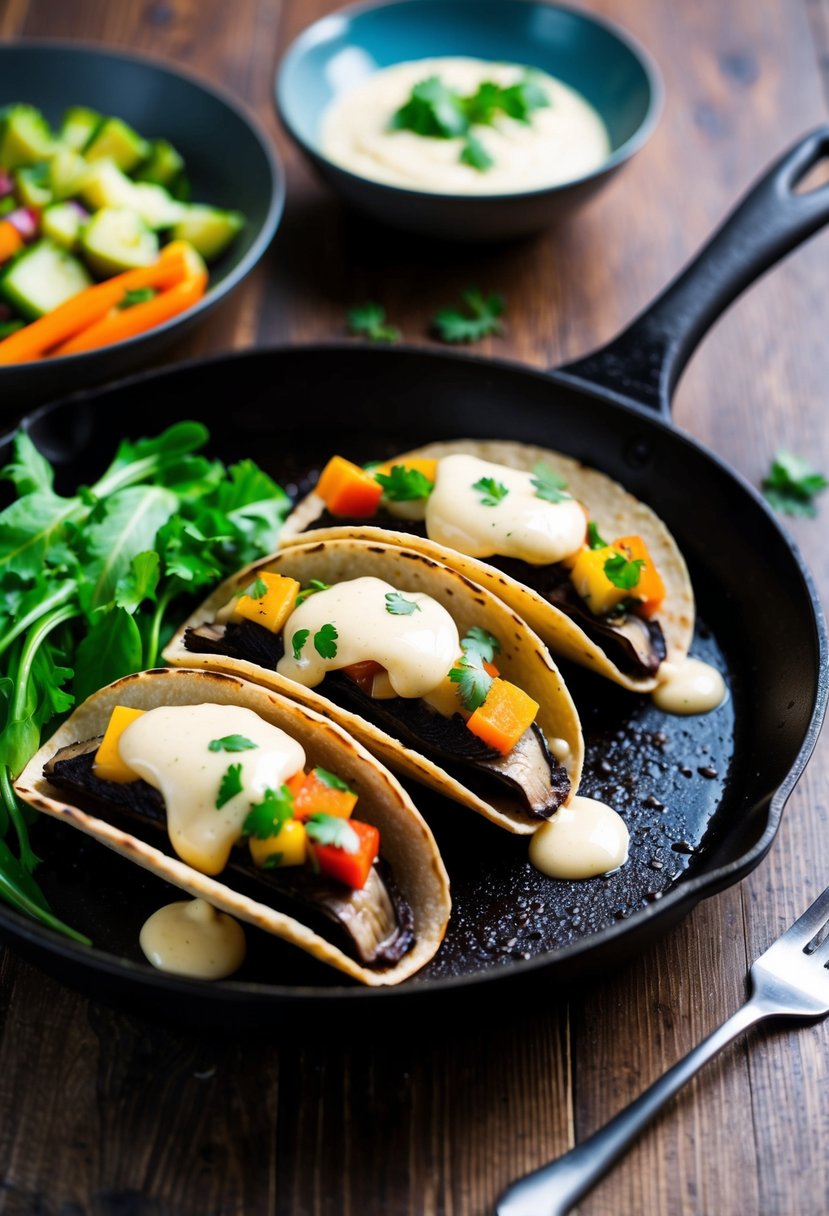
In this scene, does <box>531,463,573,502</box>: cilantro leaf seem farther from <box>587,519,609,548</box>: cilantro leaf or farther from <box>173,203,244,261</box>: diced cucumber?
<box>173,203,244,261</box>: diced cucumber

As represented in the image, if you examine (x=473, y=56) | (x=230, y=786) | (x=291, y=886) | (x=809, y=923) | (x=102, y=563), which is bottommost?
(x=809, y=923)

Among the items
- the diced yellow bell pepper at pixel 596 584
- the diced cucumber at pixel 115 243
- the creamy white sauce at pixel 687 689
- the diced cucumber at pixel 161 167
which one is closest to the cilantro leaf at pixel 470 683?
the diced yellow bell pepper at pixel 596 584

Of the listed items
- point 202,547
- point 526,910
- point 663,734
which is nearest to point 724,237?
point 663,734

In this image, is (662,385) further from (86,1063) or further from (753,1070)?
(86,1063)

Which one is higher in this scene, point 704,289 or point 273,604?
point 704,289

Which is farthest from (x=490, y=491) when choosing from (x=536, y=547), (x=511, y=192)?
(x=511, y=192)

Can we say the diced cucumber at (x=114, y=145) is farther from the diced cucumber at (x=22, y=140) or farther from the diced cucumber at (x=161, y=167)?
the diced cucumber at (x=22, y=140)

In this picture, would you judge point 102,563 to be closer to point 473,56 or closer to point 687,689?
point 687,689
